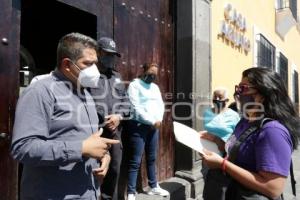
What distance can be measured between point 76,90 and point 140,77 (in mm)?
2144

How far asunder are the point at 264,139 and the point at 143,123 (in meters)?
2.11

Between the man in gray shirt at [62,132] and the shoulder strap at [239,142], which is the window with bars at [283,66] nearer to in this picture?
the shoulder strap at [239,142]

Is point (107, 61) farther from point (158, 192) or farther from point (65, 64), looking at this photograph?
point (158, 192)

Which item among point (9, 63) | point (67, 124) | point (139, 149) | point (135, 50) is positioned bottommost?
point (139, 149)

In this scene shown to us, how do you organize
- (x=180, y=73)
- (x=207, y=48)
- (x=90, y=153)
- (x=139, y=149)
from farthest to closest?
(x=207, y=48) → (x=180, y=73) → (x=139, y=149) → (x=90, y=153)

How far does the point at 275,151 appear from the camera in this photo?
183 cm

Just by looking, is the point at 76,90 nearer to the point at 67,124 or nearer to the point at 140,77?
the point at 67,124

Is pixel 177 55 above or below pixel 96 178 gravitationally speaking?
above

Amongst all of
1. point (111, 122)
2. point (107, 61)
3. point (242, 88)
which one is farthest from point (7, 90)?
point (242, 88)

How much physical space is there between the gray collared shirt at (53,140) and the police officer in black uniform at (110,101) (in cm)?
114

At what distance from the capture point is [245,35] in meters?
7.63

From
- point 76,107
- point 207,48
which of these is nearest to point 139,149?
point 76,107

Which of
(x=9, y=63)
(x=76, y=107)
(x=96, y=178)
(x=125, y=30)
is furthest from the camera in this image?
(x=125, y=30)

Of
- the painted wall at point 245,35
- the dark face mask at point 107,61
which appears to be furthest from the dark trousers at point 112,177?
the painted wall at point 245,35
